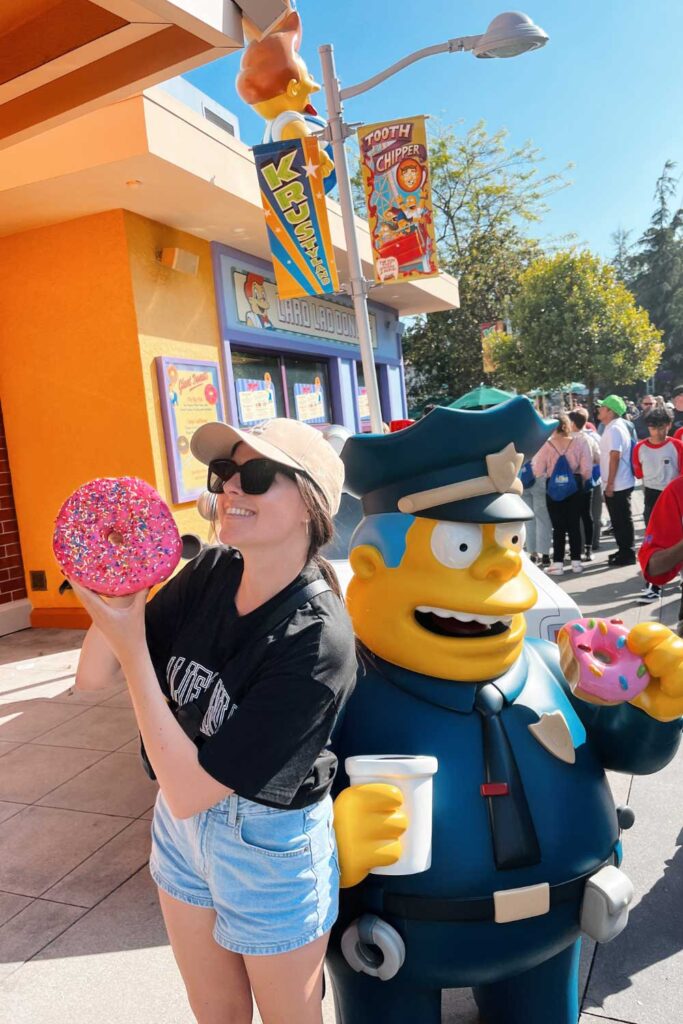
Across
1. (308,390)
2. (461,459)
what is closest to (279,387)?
(308,390)

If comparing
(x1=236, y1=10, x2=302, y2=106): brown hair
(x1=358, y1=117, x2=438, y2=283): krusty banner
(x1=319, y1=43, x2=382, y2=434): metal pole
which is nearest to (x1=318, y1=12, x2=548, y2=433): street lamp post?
(x1=319, y1=43, x2=382, y2=434): metal pole

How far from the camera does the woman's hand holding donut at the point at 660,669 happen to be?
1.63m

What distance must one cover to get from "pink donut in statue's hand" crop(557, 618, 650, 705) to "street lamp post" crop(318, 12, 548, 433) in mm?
3889

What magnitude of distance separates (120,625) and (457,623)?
83 centimetres

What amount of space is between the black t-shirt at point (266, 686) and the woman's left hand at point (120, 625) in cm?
20

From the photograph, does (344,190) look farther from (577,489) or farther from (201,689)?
(201,689)

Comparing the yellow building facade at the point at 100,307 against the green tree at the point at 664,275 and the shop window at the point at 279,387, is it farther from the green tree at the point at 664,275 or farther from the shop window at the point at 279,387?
the green tree at the point at 664,275

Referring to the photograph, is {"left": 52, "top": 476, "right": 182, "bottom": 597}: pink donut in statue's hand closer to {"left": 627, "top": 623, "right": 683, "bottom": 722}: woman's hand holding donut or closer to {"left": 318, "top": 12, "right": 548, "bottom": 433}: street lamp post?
{"left": 627, "top": 623, "right": 683, "bottom": 722}: woman's hand holding donut

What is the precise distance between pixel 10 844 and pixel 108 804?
0.47 meters

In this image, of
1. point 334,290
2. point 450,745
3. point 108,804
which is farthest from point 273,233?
point 450,745

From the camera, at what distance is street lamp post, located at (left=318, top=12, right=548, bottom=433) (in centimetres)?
558

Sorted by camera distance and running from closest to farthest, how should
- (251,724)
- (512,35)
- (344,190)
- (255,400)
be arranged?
(251,724)
(512,35)
(344,190)
(255,400)

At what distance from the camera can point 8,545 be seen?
7340mm

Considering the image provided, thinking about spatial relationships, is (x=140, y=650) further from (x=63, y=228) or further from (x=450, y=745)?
(x=63, y=228)
